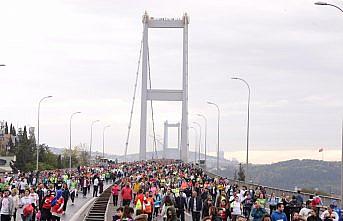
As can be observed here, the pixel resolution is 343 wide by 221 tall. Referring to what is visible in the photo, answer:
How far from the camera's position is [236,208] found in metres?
20.5

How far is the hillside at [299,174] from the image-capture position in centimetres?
7931

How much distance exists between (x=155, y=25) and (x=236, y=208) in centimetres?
9370

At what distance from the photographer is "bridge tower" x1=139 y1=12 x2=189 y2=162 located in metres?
100

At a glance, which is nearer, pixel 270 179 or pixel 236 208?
pixel 236 208

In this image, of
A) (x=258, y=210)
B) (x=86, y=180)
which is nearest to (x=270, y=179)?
(x=86, y=180)

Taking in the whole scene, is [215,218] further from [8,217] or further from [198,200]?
[198,200]

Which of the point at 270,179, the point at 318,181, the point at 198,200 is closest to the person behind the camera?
the point at 198,200

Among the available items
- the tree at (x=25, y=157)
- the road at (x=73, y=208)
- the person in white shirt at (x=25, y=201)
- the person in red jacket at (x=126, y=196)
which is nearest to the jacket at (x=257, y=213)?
the person in white shirt at (x=25, y=201)

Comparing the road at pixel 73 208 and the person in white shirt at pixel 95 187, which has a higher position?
the person in white shirt at pixel 95 187

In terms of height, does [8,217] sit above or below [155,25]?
below

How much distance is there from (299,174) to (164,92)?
73.2 feet

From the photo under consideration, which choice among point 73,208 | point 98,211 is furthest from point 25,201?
point 73,208

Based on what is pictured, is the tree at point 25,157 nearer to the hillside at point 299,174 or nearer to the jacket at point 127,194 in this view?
the hillside at point 299,174

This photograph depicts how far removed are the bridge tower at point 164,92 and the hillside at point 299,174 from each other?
11.6 m
